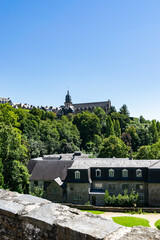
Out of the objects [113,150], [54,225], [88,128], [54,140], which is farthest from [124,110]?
[54,225]

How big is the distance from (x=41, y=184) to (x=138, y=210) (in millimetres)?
14890

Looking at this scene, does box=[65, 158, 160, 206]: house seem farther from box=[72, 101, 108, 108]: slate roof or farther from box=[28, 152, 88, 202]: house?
box=[72, 101, 108, 108]: slate roof

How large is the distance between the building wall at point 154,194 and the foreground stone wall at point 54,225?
27.3 meters

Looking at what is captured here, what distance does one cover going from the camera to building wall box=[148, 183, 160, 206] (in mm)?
28000

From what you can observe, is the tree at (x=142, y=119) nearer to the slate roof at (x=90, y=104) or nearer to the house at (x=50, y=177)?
the slate roof at (x=90, y=104)

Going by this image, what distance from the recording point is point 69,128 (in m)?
79.4

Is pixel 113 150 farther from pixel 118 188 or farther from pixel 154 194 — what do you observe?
pixel 154 194

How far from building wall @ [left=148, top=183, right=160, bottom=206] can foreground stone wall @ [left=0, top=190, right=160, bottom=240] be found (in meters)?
27.3

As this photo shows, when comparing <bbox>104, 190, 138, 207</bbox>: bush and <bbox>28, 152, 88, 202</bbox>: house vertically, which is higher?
<bbox>28, 152, 88, 202</bbox>: house

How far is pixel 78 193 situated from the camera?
97.1 feet

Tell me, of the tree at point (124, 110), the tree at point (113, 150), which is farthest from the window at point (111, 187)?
the tree at point (124, 110)

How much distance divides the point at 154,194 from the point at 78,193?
33.2 ft

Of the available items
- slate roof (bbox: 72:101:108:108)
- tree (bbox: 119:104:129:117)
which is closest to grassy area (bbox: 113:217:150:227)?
tree (bbox: 119:104:129:117)

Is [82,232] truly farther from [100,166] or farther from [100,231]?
[100,166]
